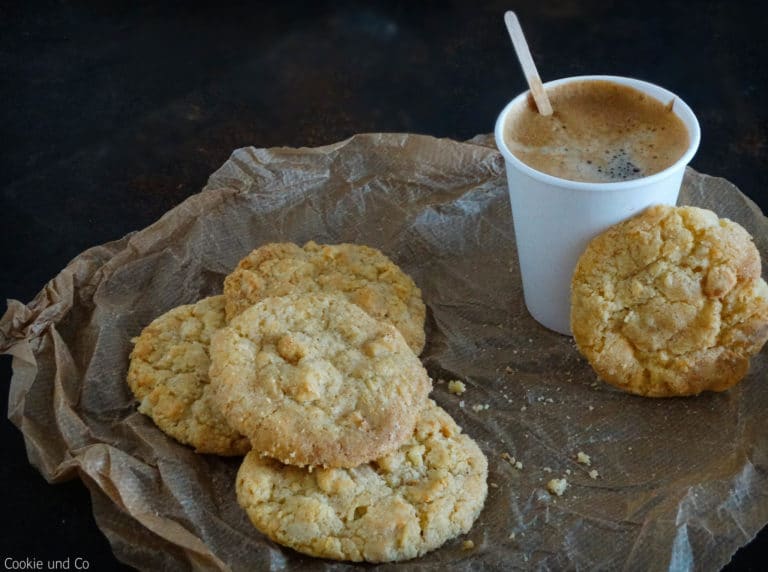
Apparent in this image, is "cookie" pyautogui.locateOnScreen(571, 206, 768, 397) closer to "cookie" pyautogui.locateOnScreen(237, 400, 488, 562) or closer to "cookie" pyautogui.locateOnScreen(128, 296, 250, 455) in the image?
"cookie" pyautogui.locateOnScreen(237, 400, 488, 562)

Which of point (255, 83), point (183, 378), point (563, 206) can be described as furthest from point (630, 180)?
point (255, 83)

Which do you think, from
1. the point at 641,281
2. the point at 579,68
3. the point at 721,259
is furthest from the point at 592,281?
the point at 579,68

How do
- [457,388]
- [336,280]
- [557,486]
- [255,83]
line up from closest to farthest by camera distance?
[557,486] → [457,388] → [336,280] → [255,83]

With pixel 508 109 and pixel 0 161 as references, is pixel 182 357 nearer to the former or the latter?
pixel 508 109

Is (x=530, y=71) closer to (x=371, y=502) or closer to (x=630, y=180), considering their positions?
(x=630, y=180)

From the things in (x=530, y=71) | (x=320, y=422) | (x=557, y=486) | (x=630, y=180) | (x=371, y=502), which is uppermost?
(x=530, y=71)

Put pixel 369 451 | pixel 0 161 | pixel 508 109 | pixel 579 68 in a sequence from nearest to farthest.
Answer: pixel 369 451 < pixel 508 109 < pixel 0 161 < pixel 579 68
